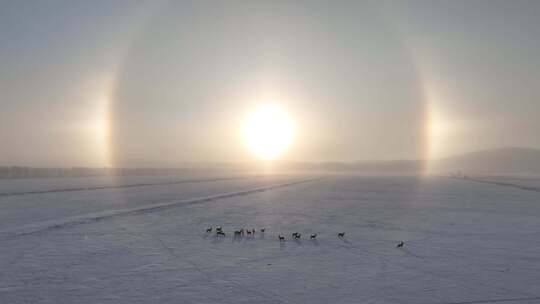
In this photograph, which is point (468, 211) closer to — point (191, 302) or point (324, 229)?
point (324, 229)

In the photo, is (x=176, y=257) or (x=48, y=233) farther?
(x=48, y=233)

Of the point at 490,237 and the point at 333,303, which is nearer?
the point at 333,303

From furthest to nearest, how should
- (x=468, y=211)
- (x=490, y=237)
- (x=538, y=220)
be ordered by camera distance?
(x=468, y=211) < (x=538, y=220) < (x=490, y=237)

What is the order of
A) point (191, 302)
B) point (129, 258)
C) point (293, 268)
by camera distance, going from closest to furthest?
point (191, 302) < point (293, 268) < point (129, 258)

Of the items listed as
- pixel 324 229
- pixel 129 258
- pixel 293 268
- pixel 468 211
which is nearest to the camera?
pixel 293 268

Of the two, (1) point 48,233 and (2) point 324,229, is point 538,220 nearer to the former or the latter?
(2) point 324,229

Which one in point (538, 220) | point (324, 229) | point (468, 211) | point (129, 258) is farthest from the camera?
point (468, 211)

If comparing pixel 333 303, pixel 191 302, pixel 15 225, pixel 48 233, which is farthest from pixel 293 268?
pixel 15 225

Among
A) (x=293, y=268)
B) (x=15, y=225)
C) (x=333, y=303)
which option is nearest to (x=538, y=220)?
(x=293, y=268)
